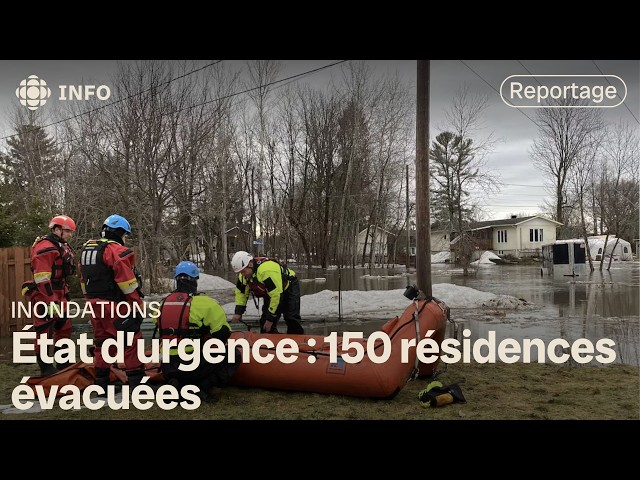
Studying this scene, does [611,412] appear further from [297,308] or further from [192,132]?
[192,132]

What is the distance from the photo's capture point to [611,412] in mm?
3746

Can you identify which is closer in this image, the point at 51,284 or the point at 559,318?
the point at 51,284

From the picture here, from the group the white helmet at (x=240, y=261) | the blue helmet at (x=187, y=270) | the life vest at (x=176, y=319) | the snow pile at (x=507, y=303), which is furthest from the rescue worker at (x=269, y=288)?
the snow pile at (x=507, y=303)

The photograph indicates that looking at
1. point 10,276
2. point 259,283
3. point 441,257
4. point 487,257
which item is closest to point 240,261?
point 259,283

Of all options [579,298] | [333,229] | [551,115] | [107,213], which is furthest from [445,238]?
[551,115]

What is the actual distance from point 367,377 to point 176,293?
175cm

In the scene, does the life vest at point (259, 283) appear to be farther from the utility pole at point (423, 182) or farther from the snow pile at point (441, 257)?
the snow pile at point (441, 257)

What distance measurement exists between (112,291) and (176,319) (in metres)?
0.72

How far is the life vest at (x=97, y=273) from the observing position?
4320 mm

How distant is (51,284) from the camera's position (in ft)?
16.2

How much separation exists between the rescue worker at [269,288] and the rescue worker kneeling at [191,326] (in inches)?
37.5

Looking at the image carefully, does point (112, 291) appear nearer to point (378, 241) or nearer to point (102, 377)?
point (102, 377)

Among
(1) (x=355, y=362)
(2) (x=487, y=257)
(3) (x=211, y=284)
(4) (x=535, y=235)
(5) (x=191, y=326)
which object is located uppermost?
(4) (x=535, y=235)

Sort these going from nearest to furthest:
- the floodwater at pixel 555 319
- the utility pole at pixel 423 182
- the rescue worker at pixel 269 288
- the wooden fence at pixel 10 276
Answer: the rescue worker at pixel 269 288, the wooden fence at pixel 10 276, the utility pole at pixel 423 182, the floodwater at pixel 555 319
